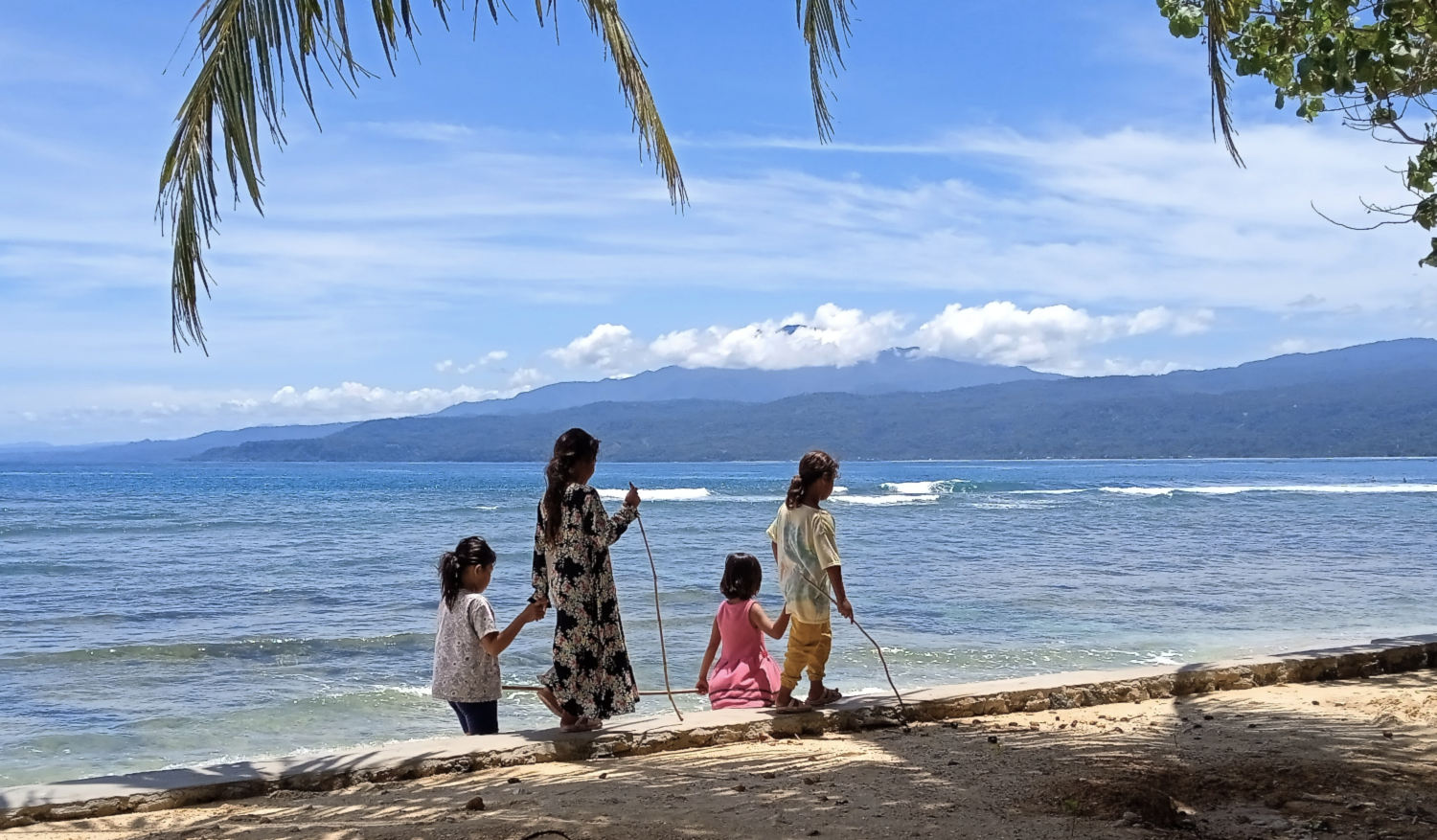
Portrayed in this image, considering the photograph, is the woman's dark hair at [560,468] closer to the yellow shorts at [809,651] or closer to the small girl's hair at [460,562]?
the small girl's hair at [460,562]

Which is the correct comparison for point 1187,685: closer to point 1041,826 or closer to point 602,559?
point 1041,826

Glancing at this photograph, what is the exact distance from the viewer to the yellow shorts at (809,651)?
5.16m

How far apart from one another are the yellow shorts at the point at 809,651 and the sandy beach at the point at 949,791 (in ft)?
1.17

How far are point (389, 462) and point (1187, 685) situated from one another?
460 ft

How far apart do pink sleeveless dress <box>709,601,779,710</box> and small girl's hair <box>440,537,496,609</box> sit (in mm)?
1319

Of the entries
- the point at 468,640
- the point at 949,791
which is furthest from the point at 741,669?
the point at 949,791

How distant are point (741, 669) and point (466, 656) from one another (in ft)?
4.75

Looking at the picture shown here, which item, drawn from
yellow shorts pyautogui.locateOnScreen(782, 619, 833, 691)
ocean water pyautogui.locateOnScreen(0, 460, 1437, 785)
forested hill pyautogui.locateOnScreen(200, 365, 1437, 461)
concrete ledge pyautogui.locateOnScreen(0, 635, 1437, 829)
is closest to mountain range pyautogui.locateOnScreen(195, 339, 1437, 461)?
forested hill pyautogui.locateOnScreen(200, 365, 1437, 461)

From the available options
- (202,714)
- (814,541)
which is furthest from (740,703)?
(202,714)

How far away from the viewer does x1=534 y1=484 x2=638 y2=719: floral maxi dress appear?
4621 mm

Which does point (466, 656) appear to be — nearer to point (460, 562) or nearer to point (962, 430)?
point (460, 562)

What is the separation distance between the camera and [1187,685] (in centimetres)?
555

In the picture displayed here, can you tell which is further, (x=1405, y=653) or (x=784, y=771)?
(x=1405, y=653)

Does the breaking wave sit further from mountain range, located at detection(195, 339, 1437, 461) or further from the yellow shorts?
mountain range, located at detection(195, 339, 1437, 461)
